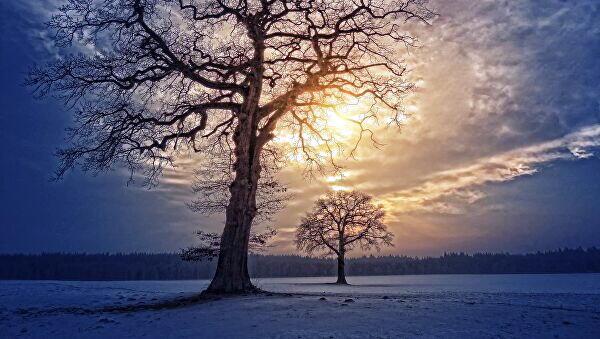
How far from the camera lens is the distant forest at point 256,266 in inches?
5123

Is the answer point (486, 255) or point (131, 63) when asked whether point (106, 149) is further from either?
point (486, 255)

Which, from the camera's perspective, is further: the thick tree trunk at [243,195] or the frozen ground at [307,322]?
the thick tree trunk at [243,195]

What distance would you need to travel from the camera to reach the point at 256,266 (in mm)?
154625

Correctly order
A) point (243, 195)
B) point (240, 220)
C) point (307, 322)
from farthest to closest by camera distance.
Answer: point (243, 195)
point (240, 220)
point (307, 322)

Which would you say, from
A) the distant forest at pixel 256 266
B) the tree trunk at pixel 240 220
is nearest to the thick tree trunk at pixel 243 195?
the tree trunk at pixel 240 220

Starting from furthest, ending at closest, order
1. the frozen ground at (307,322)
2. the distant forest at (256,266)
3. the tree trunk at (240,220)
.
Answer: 1. the distant forest at (256,266)
2. the tree trunk at (240,220)
3. the frozen ground at (307,322)

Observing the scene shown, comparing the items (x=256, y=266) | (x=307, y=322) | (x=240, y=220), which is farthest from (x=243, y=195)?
(x=256, y=266)

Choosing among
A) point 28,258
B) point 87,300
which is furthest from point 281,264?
point 87,300

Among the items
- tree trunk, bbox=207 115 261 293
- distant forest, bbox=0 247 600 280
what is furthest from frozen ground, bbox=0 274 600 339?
distant forest, bbox=0 247 600 280

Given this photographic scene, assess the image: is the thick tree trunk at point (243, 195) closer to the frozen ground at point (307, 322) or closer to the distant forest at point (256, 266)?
the frozen ground at point (307, 322)

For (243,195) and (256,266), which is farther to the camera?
(256,266)

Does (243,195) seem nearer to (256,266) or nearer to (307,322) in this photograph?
(307,322)

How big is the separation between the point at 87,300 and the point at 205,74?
10082 millimetres

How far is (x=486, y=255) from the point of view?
194m
